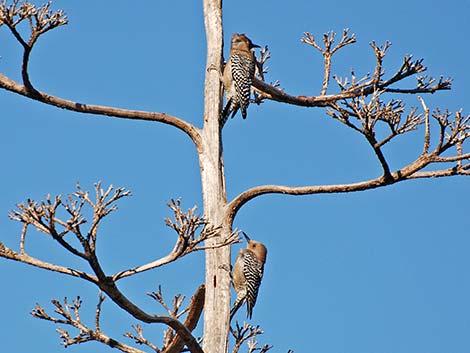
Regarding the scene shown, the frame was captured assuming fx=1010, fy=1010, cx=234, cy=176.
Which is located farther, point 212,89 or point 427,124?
point 212,89

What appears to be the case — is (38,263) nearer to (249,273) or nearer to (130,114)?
(130,114)

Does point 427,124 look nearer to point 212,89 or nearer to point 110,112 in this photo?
point 212,89

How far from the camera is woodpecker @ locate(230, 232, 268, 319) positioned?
936cm

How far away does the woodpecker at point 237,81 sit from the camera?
8930mm

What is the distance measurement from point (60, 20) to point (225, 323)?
2.57 m

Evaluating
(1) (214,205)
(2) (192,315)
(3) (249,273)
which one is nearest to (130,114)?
(1) (214,205)

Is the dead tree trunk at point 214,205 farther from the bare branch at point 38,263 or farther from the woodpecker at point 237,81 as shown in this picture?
the bare branch at point 38,263

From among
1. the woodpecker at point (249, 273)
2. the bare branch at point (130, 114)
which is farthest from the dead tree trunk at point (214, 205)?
the woodpecker at point (249, 273)

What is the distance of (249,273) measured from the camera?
9758 mm

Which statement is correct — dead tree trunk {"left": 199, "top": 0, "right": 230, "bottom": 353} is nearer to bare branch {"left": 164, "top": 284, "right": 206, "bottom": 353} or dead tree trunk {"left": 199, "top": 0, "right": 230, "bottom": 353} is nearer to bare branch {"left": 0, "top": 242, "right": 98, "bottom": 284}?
bare branch {"left": 164, "top": 284, "right": 206, "bottom": 353}

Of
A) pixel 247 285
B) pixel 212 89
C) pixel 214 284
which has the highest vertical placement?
pixel 212 89

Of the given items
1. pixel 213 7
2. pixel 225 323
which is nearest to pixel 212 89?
pixel 213 7

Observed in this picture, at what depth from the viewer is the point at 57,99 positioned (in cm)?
807

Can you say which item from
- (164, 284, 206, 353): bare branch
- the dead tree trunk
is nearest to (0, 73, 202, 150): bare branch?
the dead tree trunk
